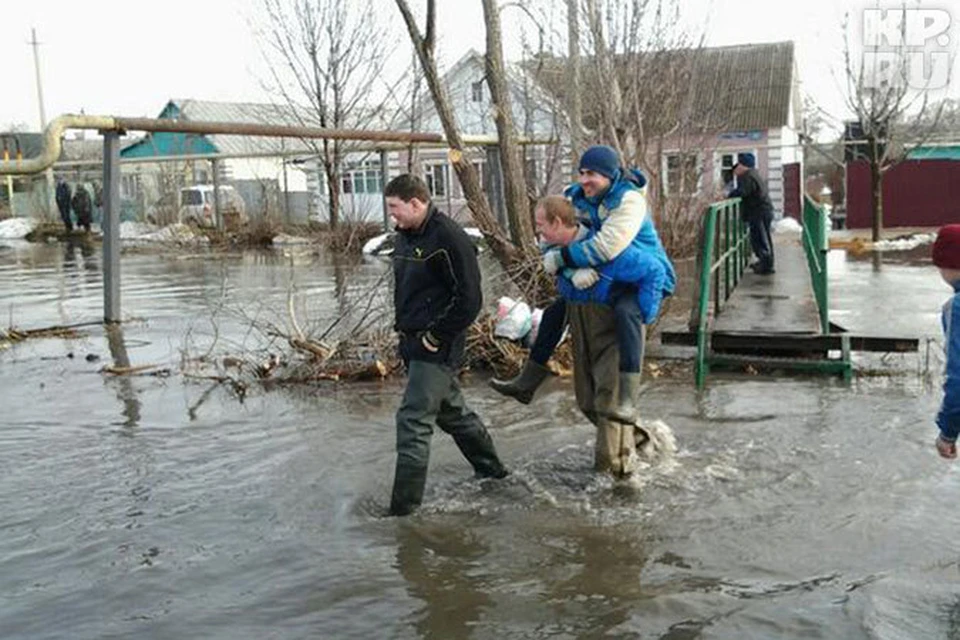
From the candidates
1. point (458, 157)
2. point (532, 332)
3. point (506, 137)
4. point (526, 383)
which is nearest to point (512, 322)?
point (532, 332)

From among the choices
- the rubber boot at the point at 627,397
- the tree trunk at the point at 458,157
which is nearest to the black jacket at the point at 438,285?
the rubber boot at the point at 627,397

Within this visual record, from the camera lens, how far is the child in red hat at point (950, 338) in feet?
12.5

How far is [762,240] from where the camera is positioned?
12.7m

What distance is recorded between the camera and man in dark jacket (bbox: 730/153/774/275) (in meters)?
12.2

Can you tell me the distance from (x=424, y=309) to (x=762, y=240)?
8519mm

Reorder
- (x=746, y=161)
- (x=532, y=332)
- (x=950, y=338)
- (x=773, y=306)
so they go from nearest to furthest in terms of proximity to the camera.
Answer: (x=950, y=338)
(x=532, y=332)
(x=773, y=306)
(x=746, y=161)

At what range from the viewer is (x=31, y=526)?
507 centimetres

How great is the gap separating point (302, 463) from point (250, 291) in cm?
943

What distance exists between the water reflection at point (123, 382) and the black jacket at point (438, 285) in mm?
3016

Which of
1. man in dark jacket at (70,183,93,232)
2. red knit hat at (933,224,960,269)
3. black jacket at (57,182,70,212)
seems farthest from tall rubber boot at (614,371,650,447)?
black jacket at (57,182,70,212)

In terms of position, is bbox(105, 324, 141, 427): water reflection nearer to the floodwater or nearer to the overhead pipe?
the floodwater

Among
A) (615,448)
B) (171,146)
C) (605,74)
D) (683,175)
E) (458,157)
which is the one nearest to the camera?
(615,448)

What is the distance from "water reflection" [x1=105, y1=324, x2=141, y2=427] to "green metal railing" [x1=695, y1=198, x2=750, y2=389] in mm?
4323

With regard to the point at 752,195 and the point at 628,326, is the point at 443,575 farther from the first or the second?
the point at 752,195
